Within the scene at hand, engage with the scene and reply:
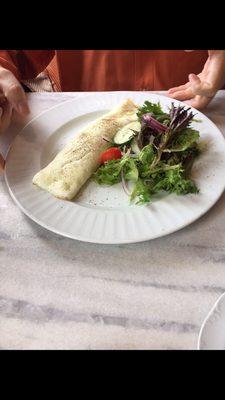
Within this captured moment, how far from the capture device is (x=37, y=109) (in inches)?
54.0

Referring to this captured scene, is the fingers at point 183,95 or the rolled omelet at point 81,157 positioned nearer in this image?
the rolled omelet at point 81,157

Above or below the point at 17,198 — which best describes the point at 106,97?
above

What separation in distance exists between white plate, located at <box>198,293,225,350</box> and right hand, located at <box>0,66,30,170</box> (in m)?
0.82

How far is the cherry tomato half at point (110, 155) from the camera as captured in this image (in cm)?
113

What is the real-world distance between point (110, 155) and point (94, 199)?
166 millimetres

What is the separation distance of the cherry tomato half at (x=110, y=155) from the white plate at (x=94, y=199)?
0.30 ft

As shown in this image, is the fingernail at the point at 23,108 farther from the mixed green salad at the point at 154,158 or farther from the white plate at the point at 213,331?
the white plate at the point at 213,331

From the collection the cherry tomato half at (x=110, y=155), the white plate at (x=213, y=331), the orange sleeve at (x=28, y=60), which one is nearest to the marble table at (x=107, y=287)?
the white plate at (x=213, y=331)

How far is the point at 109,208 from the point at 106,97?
1.79 ft

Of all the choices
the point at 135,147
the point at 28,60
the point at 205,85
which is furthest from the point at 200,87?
the point at 28,60

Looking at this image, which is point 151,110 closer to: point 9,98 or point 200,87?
point 200,87

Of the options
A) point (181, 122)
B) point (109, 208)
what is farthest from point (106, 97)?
Result: point (109, 208)

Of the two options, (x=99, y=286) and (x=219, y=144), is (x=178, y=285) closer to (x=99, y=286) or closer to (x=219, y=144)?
(x=99, y=286)
